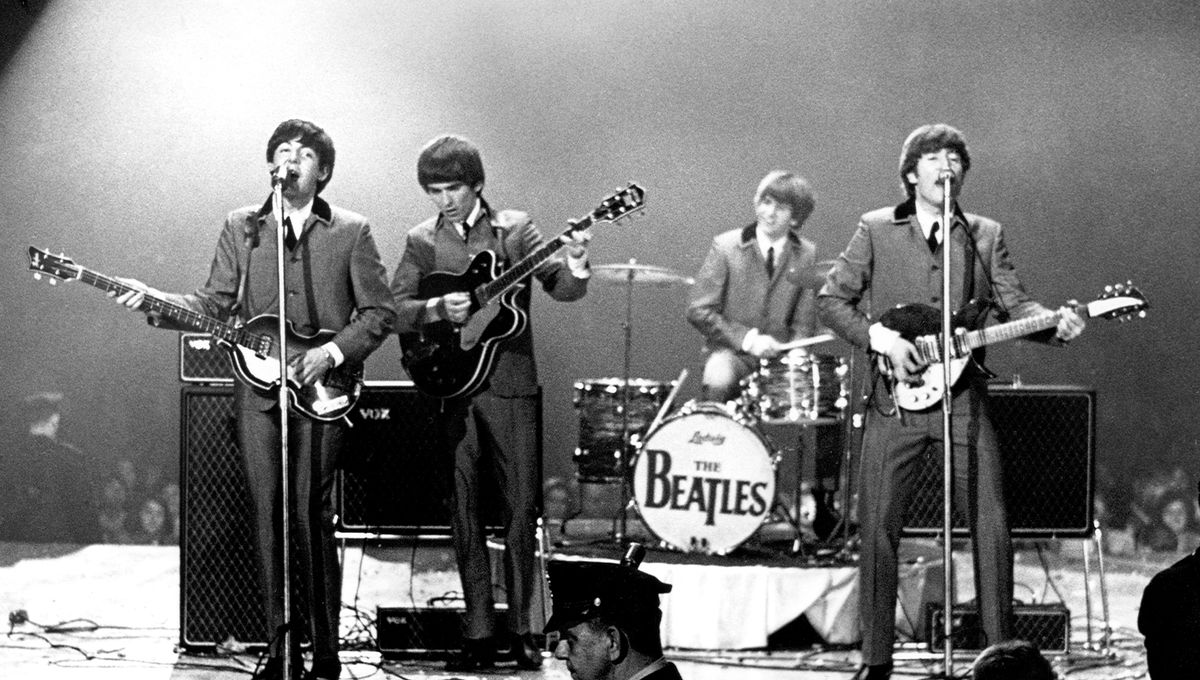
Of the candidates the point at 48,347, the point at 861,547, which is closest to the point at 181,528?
the point at 861,547

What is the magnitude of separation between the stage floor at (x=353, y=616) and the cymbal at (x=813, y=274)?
1.55 metres

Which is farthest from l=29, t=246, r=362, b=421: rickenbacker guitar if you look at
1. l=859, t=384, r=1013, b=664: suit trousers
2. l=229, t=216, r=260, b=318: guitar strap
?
l=859, t=384, r=1013, b=664: suit trousers

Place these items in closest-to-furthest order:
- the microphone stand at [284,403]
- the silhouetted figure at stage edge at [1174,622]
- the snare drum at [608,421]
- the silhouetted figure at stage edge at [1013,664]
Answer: the silhouetted figure at stage edge at [1013,664] < the silhouetted figure at stage edge at [1174,622] < the microphone stand at [284,403] < the snare drum at [608,421]

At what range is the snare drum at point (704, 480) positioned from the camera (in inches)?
342

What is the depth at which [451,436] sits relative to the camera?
26.2 ft

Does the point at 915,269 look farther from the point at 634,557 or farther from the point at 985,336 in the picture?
the point at 634,557

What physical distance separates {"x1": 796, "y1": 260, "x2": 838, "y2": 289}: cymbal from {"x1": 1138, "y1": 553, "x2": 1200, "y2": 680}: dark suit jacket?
5.30 metres

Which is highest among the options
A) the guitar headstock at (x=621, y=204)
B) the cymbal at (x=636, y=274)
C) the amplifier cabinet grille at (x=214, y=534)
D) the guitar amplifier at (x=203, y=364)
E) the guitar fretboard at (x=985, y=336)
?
the guitar headstock at (x=621, y=204)

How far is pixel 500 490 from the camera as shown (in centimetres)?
796

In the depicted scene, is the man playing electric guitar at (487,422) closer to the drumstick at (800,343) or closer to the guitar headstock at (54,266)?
the guitar headstock at (54,266)

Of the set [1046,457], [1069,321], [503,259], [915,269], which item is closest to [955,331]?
[915,269]

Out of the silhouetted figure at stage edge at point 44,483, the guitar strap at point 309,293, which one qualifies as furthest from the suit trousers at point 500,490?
the silhouetted figure at stage edge at point 44,483

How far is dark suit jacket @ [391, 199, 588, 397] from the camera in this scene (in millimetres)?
7875

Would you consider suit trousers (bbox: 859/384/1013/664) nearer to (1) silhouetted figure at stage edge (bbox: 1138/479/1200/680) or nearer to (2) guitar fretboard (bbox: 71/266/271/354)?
(2) guitar fretboard (bbox: 71/266/271/354)
